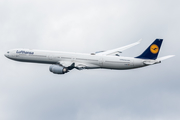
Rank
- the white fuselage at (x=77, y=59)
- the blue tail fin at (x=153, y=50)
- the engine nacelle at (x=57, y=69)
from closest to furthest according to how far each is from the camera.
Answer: the blue tail fin at (x=153, y=50) → the white fuselage at (x=77, y=59) → the engine nacelle at (x=57, y=69)

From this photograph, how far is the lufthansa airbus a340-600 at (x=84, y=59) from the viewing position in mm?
101938

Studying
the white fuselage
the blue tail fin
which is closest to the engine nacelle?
the white fuselage

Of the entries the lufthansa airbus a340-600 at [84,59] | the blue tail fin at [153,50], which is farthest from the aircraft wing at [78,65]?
the blue tail fin at [153,50]

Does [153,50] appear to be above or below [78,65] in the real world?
above

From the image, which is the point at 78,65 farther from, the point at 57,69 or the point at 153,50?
the point at 153,50

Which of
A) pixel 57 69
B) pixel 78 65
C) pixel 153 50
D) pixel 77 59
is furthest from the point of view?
pixel 77 59

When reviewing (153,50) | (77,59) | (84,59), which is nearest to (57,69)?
(77,59)

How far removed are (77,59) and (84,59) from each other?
1967mm

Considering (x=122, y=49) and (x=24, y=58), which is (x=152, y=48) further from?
(x=24, y=58)

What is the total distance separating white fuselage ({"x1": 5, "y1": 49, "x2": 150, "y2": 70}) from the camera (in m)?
105

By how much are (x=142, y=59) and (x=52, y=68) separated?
23204 millimetres

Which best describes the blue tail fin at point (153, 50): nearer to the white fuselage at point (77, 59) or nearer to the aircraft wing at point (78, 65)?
the white fuselage at point (77, 59)

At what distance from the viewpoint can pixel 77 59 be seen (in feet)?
357

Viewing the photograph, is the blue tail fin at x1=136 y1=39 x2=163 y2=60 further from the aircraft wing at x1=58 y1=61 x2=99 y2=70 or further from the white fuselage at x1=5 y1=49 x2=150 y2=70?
the aircraft wing at x1=58 y1=61 x2=99 y2=70
